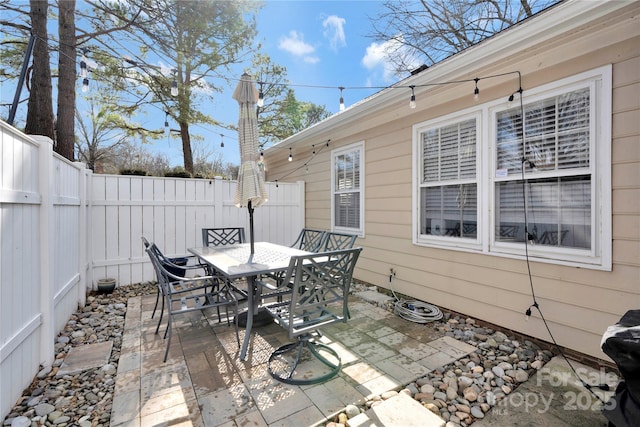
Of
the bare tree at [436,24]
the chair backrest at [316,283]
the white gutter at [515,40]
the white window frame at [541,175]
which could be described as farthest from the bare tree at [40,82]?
the bare tree at [436,24]

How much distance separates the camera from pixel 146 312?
3557mm

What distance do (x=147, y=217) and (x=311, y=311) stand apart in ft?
12.8

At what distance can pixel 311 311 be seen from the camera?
2236 mm

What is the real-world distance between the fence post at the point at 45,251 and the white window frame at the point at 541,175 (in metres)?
3.92

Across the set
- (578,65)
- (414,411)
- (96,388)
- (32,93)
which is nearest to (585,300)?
(414,411)

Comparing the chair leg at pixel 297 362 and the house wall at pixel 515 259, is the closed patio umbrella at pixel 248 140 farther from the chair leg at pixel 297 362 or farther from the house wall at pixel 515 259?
the house wall at pixel 515 259

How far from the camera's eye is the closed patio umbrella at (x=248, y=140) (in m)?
3.05

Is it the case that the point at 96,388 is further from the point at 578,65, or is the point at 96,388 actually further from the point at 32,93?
the point at 578,65

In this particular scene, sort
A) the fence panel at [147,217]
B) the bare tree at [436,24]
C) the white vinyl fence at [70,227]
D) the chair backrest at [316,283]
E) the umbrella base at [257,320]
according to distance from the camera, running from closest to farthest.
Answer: the white vinyl fence at [70,227]
the chair backrest at [316,283]
the umbrella base at [257,320]
the fence panel at [147,217]
the bare tree at [436,24]

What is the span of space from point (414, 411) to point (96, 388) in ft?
7.56

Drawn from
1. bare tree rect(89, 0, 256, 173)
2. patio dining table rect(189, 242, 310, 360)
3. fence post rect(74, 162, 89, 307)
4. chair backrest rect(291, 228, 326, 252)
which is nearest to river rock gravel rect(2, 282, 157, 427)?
fence post rect(74, 162, 89, 307)

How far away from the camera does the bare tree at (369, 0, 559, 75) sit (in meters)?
6.42

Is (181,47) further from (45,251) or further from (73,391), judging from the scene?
(73,391)

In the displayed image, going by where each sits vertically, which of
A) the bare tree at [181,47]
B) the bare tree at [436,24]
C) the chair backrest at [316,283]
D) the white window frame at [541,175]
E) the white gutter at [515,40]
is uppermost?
the bare tree at [436,24]
